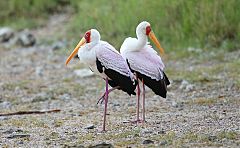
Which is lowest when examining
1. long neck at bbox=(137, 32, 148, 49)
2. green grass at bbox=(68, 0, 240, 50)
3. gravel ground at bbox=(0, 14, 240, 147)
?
gravel ground at bbox=(0, 14, 240, 147)

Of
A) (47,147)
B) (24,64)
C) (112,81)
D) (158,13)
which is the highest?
(158,13)

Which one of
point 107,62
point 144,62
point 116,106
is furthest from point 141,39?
point 116,106

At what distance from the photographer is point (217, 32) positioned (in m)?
12.0

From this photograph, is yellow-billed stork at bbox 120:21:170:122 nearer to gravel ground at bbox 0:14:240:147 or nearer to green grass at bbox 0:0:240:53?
gravel ground at bbox 0:14:240:147

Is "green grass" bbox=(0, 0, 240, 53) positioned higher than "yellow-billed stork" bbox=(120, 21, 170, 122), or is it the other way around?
"green grass" bbox=(0, 0, 240, 53)

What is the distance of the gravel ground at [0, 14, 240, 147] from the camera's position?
6.60 metres

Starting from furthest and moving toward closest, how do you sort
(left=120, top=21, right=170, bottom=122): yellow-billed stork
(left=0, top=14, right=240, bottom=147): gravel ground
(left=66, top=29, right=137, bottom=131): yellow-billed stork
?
1. (left=120, top=21, right=170, bottom=122): yellow-billed stork
2. (left=66, top=29, right=137, bottom=131): yellow-billed stork
3. (left=0, top=14, right=240, bottom=147): gravel ground

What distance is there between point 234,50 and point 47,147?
573cm

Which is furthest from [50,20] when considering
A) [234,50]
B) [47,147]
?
[47,147]

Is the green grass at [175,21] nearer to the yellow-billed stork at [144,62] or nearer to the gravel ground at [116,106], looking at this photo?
the gravel ground at [116,106]

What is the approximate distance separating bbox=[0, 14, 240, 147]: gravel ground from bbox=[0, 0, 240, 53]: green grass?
506 mm

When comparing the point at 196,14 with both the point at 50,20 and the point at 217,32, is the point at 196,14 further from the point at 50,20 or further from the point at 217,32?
the point at 50,20

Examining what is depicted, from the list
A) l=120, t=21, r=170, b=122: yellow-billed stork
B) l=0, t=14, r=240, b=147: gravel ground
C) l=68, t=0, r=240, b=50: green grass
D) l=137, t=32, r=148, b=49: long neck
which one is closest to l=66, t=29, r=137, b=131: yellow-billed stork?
l=120, t=21, r=170, b=122: yellow-billed stork

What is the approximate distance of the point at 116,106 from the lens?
8992 mm
